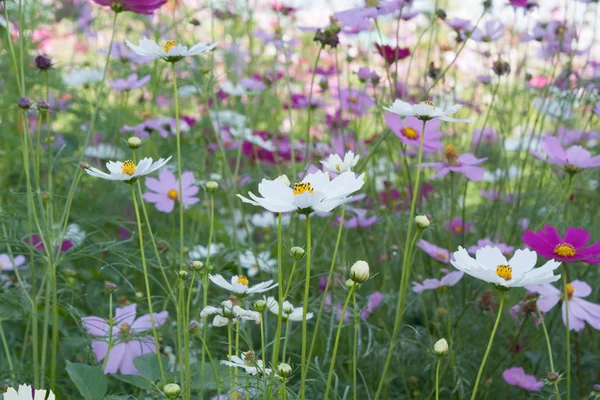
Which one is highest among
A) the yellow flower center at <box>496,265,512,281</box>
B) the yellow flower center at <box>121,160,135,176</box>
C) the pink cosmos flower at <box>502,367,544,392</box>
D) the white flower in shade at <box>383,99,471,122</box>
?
the white flower in shade at <box>383,99,471,122</box>

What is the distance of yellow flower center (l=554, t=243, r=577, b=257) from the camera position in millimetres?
851

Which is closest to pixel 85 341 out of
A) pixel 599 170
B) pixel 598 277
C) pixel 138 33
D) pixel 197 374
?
pixel 197 374

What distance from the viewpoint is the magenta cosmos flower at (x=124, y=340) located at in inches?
38.6

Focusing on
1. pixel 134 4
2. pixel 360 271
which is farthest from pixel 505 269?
pixel 134 4

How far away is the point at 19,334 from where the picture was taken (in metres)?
1.22

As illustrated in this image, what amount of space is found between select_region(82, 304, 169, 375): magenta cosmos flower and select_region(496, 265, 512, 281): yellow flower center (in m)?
0.44

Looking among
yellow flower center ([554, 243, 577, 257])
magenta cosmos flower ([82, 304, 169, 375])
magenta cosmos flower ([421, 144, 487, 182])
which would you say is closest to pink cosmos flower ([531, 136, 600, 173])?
magenta cosmos flower ([421, 144, 487, 182])

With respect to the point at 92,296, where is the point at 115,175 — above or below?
above

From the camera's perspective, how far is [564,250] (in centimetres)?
86

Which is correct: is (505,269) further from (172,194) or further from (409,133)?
(172,194)

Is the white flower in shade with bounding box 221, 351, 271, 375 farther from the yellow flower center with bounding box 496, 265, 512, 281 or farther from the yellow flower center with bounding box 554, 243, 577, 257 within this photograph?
the yellow flower center with bounding box 554, 243, 577, 257

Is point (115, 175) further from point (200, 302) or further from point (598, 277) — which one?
point (598, 277)

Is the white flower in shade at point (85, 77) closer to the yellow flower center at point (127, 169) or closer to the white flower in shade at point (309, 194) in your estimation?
the yellow flower center at point (127, 169)

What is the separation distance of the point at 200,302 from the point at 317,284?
29cm
